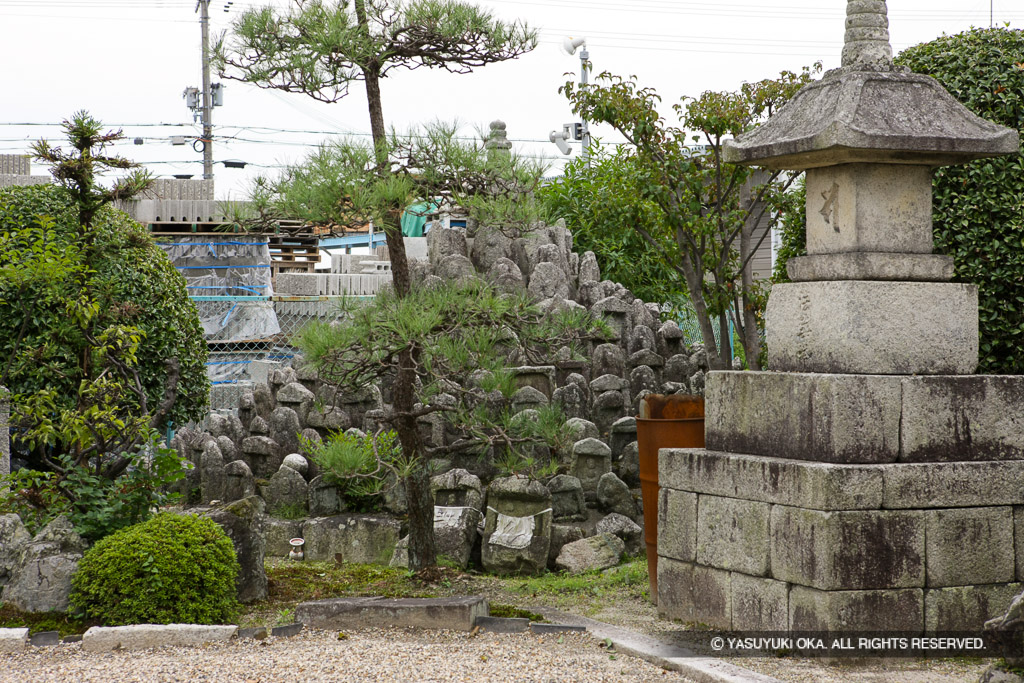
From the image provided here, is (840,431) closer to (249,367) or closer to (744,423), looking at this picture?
(744,423)

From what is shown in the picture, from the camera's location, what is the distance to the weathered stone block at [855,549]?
470 centimetres

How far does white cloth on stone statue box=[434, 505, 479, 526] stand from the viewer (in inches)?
278

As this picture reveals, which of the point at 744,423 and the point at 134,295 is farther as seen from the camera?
the point at 134,295

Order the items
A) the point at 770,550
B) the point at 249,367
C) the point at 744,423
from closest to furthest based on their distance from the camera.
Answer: the point at 770,550 < the point at 744,423 < the point at 249,367

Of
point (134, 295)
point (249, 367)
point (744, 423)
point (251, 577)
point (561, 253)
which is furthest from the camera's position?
point (249, 367)

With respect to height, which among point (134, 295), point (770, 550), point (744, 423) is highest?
point (134, 295)

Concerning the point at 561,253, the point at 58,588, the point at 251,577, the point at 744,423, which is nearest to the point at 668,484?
the point at 744,423

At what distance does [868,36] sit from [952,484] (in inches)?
93.8

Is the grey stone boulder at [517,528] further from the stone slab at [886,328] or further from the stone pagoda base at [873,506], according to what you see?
the stone slab at [886,328]

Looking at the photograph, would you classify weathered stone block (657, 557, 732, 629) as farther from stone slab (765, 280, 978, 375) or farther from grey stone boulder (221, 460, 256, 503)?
grey stone boulder (221, 460, 256, 503)

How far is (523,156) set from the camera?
A: 6.03m

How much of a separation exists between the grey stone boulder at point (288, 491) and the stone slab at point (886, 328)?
4193mm

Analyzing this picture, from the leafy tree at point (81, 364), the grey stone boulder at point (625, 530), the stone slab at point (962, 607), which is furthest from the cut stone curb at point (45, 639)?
the stone slab at point (962, 607)

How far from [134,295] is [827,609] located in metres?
6.13
